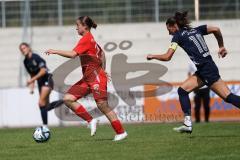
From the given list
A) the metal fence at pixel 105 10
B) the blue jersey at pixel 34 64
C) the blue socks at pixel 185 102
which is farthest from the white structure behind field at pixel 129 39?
the blue socks at pixel 185 102

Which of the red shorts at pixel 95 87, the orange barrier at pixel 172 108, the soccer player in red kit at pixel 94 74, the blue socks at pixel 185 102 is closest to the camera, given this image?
the soccer player in red kit at pixel 94 74

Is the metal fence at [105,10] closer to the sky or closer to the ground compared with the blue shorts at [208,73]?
closer to the sky

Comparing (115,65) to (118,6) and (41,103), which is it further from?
(41,103)

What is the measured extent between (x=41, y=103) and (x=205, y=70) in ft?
18.0

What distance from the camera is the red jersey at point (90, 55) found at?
11.5 meters

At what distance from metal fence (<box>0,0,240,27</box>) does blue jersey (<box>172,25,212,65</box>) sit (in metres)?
14.8

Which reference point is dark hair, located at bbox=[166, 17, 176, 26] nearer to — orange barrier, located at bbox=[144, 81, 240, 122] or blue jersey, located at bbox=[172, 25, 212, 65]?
blue jersey, located at bbox=[172, 25, 212, 65]

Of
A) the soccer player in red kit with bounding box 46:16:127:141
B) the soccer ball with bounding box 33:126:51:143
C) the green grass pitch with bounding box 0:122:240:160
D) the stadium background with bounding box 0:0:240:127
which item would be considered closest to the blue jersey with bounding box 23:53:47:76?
the green grass pitch with bounding box 0:122:240:160

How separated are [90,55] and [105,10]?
16276mm

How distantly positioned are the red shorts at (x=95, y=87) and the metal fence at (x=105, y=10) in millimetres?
15099

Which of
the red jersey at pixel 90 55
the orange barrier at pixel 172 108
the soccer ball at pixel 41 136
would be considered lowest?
the orange barrier at pixel 172 108

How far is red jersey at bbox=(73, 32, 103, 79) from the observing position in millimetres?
11492

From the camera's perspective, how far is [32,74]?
56.5 ft

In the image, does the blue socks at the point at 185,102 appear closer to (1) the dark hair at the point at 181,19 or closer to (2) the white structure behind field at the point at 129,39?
(1) the dark hair at the point at 181,19
